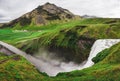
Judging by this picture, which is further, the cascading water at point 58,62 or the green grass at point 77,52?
the cascading water at point 58,62

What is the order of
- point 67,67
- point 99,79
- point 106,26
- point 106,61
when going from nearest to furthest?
1. point 99,79
2. point 106,61
3. point 67,67
4. point 106,26

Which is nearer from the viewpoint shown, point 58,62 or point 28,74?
point 28,74

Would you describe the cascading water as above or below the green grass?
below

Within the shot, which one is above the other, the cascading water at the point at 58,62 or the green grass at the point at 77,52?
the green grass at the point at 77,52

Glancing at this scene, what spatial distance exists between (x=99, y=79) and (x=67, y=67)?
65.5m

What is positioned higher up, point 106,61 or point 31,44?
point 106,61

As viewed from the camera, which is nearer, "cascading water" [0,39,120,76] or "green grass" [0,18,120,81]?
"green grass" [0,18,120,81]

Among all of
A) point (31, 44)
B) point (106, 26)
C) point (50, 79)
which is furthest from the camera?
point (31, 44)

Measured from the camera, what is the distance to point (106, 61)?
253 feet

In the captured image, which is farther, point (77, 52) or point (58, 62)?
point (58, 62)

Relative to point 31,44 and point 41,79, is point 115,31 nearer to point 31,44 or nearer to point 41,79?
point 31,44

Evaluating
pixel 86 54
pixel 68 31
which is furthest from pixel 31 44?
pixel 86 54

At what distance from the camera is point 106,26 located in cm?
15062

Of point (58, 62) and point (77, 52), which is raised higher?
point (77, 52)
